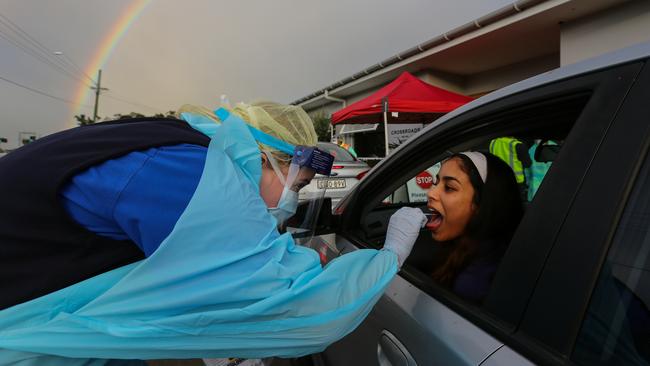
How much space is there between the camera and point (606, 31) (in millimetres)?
5715

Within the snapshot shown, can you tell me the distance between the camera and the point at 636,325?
0.65 meters

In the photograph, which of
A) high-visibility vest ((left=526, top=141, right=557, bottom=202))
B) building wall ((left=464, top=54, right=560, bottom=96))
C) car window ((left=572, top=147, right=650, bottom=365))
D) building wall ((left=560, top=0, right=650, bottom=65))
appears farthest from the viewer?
building wall ((left=464, top=54, right=560, bottom=96))

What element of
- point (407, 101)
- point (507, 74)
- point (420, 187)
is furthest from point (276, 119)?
point (507, 74)

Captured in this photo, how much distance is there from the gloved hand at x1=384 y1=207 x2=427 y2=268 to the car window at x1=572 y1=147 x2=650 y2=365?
596 millimetres

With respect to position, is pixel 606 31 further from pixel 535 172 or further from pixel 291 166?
pixel 291 166

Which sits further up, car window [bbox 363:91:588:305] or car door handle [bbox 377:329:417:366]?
car window [bbox 363:91:588:305]

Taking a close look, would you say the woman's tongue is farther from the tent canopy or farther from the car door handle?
the tent canopy

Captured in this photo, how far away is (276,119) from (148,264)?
2.70ft

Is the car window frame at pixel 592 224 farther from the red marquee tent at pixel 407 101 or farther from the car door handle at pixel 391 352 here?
the red marquee tent at pixel 407 101

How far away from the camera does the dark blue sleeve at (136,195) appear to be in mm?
776

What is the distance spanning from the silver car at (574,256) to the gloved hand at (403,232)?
198 millimetres

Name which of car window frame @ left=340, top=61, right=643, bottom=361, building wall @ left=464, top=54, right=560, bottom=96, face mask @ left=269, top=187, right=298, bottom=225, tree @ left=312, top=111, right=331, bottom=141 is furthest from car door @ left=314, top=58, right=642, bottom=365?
tree @ left=312, top=111, right=331, bottom=141

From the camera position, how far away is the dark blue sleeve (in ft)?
2.55

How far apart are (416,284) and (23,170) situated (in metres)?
1.16
